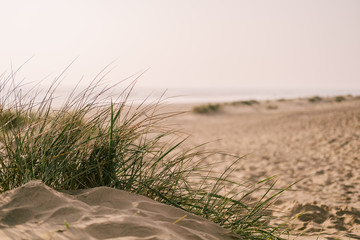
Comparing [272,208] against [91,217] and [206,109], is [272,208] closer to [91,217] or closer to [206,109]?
[91,217]

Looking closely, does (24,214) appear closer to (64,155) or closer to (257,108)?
(64,155)

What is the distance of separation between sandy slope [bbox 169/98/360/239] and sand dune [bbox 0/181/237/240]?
0.89 metres

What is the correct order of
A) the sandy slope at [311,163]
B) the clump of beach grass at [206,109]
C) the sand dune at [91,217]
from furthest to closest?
1. the clump of beach grass at [206,109]
2. the sandy slope at [311,163]
3. the sand dune at [91,217]

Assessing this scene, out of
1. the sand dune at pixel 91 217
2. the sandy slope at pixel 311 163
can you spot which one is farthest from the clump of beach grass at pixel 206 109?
the sand dune at pixel 91 217

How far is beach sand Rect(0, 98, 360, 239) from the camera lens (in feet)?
5.54

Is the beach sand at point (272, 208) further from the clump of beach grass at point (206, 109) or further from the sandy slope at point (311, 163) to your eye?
the clump of beach grass at point (206, 109)

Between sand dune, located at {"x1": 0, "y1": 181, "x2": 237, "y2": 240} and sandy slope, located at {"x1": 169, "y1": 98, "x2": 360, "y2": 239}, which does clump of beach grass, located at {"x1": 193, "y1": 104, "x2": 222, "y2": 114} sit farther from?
sand dune, located at {"x1": 0, "y1": 181, "x2": 237, "y2": 240}

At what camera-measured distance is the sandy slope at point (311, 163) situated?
3.70 metres

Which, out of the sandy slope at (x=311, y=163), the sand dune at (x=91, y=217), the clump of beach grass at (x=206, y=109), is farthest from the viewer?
the clump of beach grass at (x=206, y=109)

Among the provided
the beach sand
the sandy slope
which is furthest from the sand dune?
the sandy slope

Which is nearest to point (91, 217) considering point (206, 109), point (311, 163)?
point (311, 163)

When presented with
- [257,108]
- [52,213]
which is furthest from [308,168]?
[257,108]

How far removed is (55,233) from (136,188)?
31.2 inches

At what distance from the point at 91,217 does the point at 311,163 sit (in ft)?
17.9
